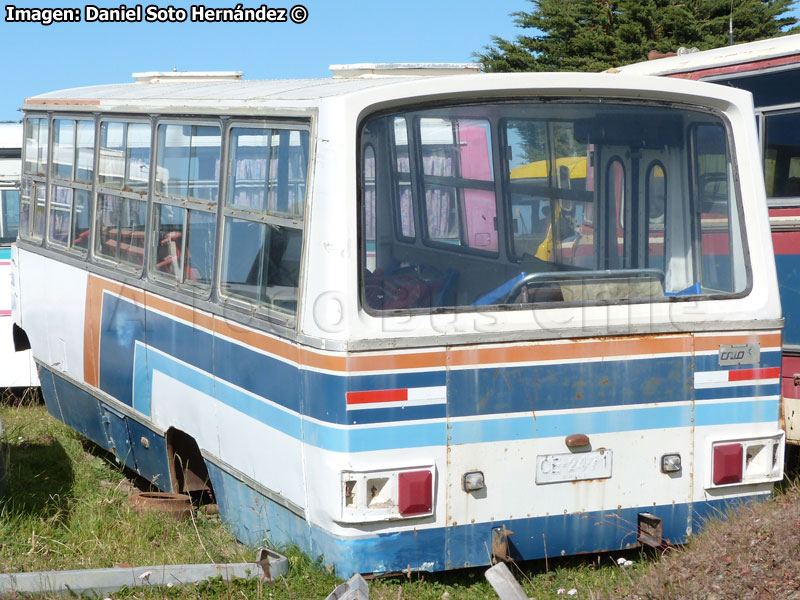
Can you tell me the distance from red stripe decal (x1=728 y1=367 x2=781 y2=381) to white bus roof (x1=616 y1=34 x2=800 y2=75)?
3.20 meters

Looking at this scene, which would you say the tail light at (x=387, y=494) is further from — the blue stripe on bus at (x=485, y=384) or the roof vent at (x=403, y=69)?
the roof vent at (x=403, y=69)

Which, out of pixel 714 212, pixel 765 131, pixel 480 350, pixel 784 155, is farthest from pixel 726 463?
pixel 765 131

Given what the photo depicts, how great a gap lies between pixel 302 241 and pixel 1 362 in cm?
698

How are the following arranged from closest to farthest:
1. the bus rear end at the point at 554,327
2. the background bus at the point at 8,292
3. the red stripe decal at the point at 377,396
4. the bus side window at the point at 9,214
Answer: the red stripe decal at the point at 377,396, the bus rear end at the point at 554,327, the background bus at the point at 8,292, the bus side window at the point at 9,214

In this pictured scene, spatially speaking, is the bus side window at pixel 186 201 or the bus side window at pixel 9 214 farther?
the bus side window at pixel 9 214

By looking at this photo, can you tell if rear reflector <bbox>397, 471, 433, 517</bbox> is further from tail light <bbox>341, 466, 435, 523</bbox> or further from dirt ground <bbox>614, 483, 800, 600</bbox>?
dirt ground <bbox>614, 483, 800, 600</bbox>

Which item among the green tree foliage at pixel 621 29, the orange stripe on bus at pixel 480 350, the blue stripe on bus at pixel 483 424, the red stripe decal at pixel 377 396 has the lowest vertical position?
the blue stripe on bus at pixel 483 424

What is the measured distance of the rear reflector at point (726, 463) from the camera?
17.2 feet

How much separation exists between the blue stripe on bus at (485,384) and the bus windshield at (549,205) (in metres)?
0.32

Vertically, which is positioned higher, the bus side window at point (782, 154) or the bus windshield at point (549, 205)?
A: the bus side window at point (782, 154)

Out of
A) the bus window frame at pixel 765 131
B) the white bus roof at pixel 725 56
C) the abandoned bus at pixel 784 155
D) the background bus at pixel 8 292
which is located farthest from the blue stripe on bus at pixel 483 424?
the background bus at pixel 8 292

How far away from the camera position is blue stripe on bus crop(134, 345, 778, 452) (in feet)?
15.5

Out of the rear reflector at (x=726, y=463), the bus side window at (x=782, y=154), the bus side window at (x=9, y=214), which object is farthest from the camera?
the bus side window at (x=9, y=214)

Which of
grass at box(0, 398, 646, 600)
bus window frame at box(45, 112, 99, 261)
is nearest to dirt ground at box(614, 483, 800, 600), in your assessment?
grass at box(0, 398, 646, 600)
